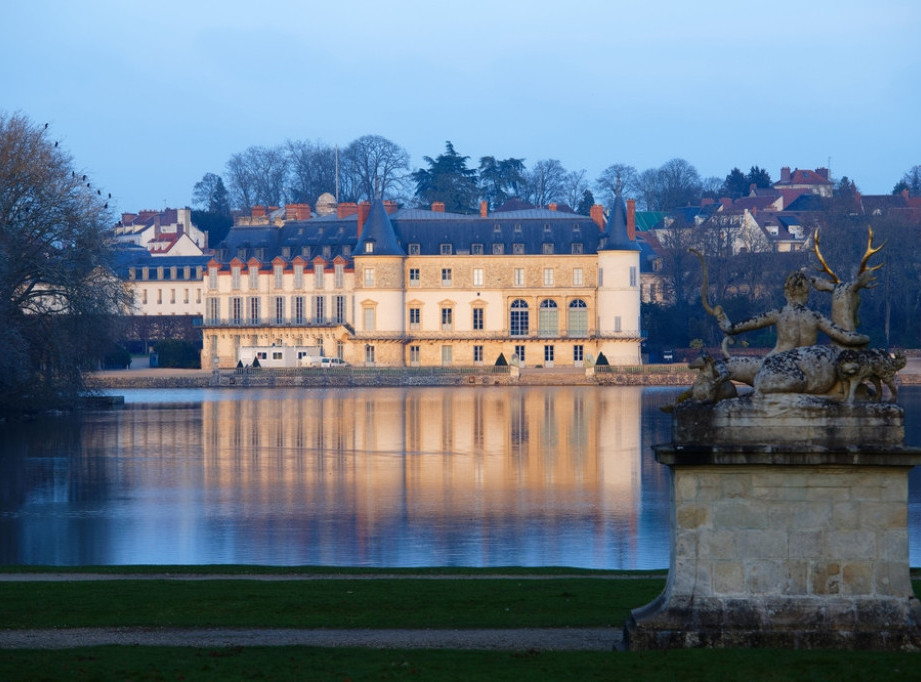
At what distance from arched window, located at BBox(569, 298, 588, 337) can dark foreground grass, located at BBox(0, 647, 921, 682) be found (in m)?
55.9

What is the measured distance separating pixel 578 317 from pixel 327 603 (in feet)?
178

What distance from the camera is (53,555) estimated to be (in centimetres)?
1445

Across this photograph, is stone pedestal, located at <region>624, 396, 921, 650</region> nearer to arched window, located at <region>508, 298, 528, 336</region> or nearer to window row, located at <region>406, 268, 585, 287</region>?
arched window, located at <region>508, 298, 528, 336</region>

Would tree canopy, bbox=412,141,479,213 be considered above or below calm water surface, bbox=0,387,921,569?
above

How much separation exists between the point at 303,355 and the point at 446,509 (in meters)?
45.3

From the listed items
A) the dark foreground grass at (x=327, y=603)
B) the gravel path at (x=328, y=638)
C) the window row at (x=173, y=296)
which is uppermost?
the window row at (x=173, y=296)

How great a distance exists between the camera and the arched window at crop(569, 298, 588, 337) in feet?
207

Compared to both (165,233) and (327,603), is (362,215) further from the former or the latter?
(327,603)

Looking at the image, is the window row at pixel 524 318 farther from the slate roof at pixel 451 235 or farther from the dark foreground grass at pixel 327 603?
the dark foreground grass at pixel 327 603

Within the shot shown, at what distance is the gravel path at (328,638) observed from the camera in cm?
793

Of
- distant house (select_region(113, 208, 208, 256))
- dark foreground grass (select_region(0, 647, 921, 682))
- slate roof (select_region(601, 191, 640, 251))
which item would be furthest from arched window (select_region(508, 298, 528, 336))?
dark foreground grass (select_region(0, 647, 921, 682))

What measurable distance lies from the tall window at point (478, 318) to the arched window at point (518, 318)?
132 cm

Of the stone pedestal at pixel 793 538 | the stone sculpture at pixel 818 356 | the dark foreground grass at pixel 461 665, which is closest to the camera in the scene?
the dark foreground grass at pixel 461 665

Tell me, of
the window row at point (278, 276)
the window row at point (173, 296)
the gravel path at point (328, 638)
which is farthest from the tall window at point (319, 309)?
the gravel path at point (328, 638)
